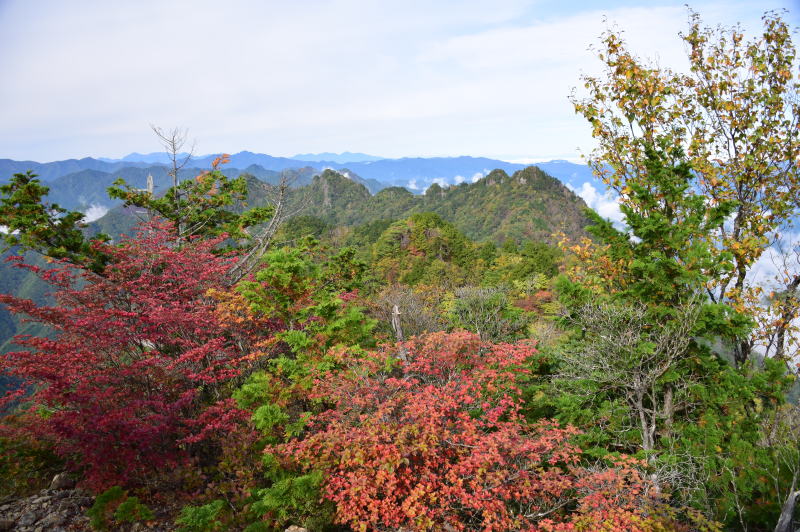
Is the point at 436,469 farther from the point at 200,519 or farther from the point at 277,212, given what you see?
the point at 277,212

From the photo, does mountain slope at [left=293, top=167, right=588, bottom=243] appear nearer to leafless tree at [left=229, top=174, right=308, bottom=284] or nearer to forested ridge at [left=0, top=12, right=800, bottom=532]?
leafless tree at [left=229, top=174, right=308, bottom=284]

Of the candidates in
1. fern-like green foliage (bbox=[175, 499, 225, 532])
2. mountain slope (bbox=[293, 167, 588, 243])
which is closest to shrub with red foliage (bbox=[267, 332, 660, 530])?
fern-like green foliage (bbox=[175, 499, 225, 532])

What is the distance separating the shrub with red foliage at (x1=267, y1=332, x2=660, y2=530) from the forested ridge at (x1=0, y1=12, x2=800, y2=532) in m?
0.05

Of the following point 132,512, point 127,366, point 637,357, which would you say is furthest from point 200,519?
point 637,357

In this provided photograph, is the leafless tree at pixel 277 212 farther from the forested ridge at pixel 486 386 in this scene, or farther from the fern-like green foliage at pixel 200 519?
the fern-like green foliage at pixel 200 519

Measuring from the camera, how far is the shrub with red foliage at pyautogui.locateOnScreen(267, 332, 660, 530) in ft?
17.7

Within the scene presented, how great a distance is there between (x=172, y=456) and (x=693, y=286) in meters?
8.97

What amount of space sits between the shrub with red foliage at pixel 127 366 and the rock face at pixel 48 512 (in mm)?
404

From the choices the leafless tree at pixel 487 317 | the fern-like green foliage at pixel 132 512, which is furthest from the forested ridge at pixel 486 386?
the leafless tree at pixel 487 317

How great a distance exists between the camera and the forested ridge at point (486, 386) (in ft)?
18.7

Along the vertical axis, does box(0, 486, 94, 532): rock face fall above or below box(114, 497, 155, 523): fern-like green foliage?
below

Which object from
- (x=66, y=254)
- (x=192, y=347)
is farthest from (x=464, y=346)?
(x=66, y=254)

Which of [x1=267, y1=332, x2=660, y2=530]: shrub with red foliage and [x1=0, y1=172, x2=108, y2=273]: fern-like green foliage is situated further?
[x1=0, y1=172, x2=108, y2=273]: fern-like green foliage

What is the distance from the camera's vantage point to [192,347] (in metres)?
7.37
